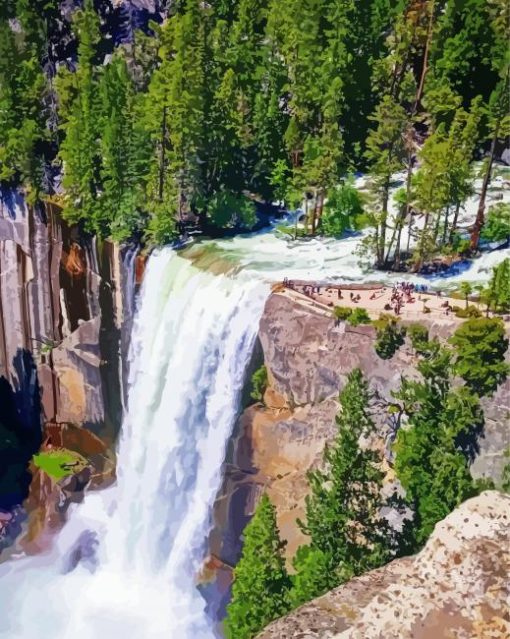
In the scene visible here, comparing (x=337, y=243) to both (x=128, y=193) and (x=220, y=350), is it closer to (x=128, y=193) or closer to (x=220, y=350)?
(x=220, y=350)

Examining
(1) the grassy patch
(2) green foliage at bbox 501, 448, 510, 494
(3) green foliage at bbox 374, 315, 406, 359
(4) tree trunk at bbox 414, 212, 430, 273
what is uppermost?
(4) tree trunk at bbox 414, 212, 430, 273

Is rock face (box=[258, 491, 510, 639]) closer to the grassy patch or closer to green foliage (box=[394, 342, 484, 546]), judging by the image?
green foliage (box=[394, 342, 484, 546])

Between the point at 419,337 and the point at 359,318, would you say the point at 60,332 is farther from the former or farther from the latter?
the point at 419,337

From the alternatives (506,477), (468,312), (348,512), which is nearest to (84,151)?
(468,312)

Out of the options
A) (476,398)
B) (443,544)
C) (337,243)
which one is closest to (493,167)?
(337,243)

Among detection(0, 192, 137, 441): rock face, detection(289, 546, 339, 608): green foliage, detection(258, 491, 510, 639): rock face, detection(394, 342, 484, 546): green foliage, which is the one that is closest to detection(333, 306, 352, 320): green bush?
detection(394, 342, 484, 546): green foliage

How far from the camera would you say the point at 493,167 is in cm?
1877

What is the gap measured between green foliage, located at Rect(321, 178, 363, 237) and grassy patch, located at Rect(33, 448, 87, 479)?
992 cm

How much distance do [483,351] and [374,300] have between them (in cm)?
285

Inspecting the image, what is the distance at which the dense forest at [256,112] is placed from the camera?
60.1 ft

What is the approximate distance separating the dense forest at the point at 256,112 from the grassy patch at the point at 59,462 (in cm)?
669

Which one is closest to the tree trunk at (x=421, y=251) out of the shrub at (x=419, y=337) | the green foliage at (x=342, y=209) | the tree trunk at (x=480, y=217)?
the tree trunk at (x=480, y=217)

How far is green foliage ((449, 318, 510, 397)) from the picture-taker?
1498 cm

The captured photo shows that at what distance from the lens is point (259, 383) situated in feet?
59.3
